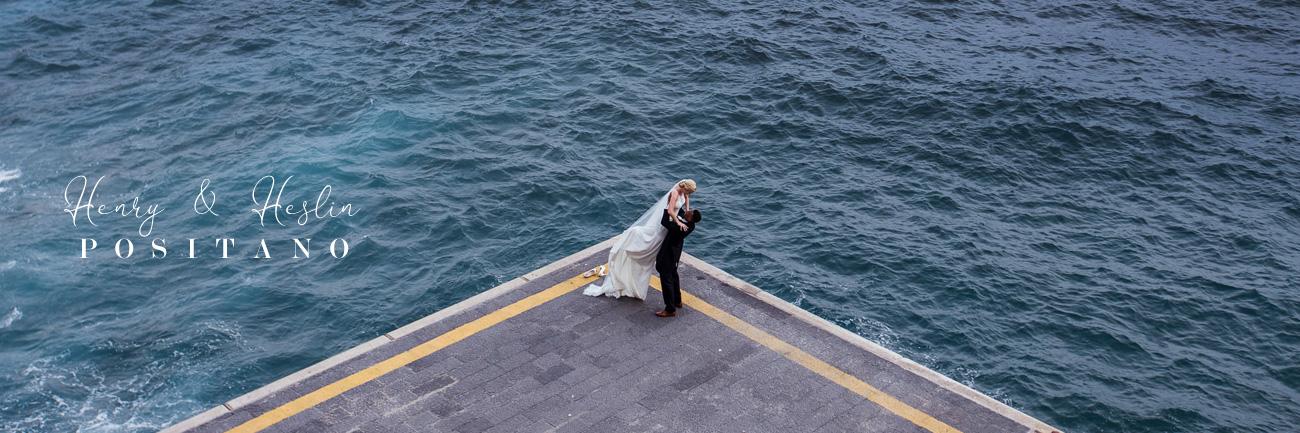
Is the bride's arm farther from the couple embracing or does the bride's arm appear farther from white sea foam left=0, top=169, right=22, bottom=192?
white sea foam left=0, top=169, right=22, bottom=192

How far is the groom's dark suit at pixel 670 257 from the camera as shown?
15086mm

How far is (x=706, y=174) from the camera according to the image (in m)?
24.8

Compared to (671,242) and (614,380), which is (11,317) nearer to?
(614,380)

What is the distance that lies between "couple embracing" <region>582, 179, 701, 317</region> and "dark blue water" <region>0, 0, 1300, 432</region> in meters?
4.54

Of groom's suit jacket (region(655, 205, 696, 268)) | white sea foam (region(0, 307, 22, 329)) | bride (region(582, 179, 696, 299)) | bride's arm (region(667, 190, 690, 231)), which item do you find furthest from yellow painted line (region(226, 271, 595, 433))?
white sea foam (region(0, 307, 22, 329))

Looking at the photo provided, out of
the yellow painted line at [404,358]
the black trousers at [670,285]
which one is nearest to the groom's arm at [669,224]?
the black trousers at [670,285]

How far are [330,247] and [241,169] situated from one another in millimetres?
4529

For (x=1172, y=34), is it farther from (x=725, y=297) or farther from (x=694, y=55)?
(x=725, y=297)

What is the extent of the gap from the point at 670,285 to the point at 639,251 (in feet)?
2.22

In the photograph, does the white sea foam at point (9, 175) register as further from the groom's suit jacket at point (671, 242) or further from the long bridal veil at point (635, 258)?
the groom's suit jacket at point (671, 242)

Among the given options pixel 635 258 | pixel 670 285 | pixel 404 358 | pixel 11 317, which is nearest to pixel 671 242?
pixel 670 285

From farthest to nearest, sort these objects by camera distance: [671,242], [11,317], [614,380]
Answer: [11,317] < [671,242] < [614,380]

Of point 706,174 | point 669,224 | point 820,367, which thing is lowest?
point 706,174

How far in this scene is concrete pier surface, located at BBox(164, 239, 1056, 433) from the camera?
13492 millimetres
